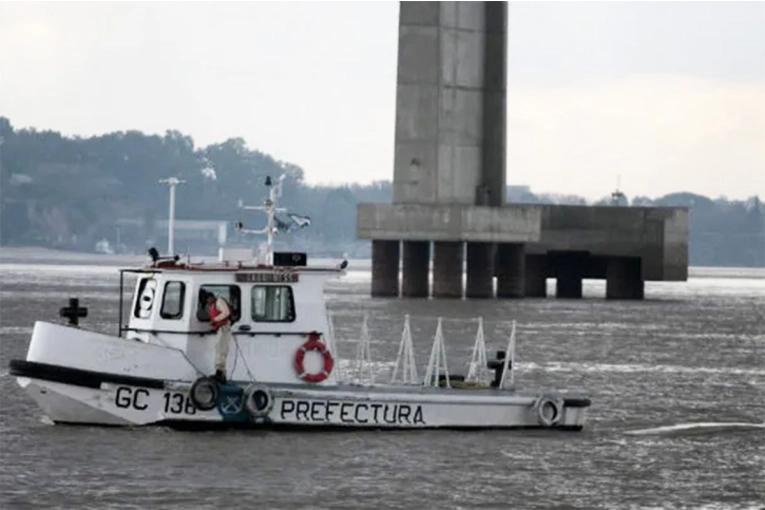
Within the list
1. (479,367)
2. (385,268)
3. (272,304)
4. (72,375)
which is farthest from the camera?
(385,268)

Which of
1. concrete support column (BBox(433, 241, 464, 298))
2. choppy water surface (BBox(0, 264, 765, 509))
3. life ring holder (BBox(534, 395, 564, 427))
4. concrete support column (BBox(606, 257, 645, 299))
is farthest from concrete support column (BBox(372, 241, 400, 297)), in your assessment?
life ring holder (BBox(534, 395, 564, 427))

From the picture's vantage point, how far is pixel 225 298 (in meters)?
40.0

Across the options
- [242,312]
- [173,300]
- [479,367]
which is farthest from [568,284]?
[173,300]

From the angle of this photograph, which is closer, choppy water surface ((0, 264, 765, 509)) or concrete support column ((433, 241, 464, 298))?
choppy water surface ((0, 264, 765, 509))

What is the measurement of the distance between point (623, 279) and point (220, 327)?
8517 cm

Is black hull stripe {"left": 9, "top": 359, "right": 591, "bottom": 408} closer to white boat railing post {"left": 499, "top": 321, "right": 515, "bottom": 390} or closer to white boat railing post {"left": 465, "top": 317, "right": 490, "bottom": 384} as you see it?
white boat railing post {"left": 465, "top": 317, "right": 490, "bottom": 384}

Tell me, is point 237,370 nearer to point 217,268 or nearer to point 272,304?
point 272,304

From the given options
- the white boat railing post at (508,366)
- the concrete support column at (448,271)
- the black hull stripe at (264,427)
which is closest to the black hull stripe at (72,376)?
the black hull stripe at (264,427)

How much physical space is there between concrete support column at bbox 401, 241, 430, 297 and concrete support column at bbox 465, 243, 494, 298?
198 cm

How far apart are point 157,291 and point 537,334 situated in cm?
3901

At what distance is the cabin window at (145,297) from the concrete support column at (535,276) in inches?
3297

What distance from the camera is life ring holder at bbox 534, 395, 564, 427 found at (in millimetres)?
41156

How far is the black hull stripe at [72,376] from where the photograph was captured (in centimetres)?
3872

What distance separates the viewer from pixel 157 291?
131 feet
